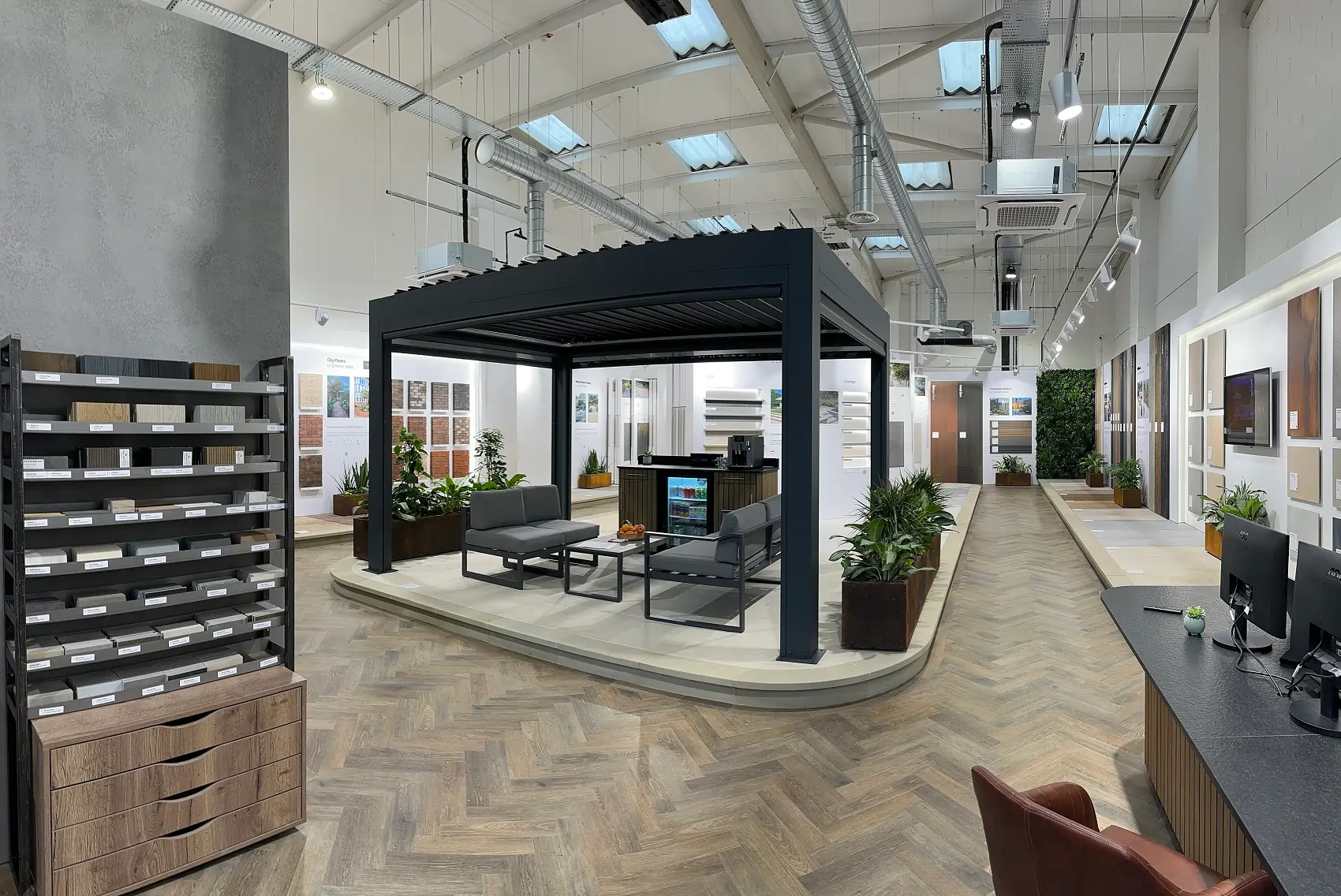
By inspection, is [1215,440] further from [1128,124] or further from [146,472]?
[146,472]

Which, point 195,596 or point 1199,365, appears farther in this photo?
point 1199,365

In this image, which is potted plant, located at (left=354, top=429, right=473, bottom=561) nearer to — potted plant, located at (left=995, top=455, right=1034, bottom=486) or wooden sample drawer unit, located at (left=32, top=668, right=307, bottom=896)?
wooden sample drawer unit, located at (left=32, top=668, right=307, bottom=896)

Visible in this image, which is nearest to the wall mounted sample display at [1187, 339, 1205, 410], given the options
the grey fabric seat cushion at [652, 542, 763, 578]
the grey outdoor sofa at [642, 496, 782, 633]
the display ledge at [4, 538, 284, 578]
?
the grey outdoor sofa at [642, 496, 782, 633]

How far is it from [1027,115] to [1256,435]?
14.6ft

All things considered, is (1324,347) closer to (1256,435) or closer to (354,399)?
(1256,435)

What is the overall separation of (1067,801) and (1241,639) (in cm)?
145

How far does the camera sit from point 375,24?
26.4ft

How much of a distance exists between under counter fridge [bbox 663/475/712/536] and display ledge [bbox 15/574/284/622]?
6501mm

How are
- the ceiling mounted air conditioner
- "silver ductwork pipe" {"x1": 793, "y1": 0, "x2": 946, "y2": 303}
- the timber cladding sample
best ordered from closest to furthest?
1. "silver ductwork pipe" {"x1": 793, "y1": 0, "x2": 946, "y2": 303}
2. the ceiling mounted air conditioner
3. the timber cladding sample

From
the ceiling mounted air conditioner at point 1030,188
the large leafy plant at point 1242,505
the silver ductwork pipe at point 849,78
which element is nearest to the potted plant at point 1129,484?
the large leafy plant at point 1242,505

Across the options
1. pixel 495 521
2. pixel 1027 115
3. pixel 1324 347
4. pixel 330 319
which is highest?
pixel 1027 115

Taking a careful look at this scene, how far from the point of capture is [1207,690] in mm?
2234

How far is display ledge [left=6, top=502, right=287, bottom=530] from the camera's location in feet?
7.80

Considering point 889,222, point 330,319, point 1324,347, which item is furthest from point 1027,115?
point 330,319
